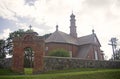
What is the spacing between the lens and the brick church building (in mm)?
40906

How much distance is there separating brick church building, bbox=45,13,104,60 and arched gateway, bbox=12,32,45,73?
15.2 metres

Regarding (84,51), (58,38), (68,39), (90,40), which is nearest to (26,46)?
(58,38)

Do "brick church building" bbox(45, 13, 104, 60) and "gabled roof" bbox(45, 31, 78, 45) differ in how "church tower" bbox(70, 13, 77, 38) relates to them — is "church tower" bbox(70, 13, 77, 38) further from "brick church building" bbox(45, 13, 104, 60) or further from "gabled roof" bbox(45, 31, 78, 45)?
"gabled roof" bbox(45, 31, 78, 45)

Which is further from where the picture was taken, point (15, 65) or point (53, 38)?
point (53, 38)

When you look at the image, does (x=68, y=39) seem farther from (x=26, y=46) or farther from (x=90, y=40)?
(x=26, y=46)

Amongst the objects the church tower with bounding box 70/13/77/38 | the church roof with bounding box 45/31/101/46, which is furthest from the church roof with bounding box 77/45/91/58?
the church tower with bounding box 70/13/77/38

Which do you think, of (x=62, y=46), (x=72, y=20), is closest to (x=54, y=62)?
(x=62, y=46)

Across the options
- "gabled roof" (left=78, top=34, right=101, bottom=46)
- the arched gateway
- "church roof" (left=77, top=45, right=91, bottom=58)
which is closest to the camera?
the arched gateway

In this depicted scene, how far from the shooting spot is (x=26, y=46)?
25.0 metres

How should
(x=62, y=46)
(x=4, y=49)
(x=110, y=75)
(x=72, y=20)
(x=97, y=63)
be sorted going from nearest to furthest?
1. (x=110, y=75)
2. (x=97, y=63)
3. (x=62, y=46)
4. (x=72, y=20)
5. (x=4, y=49)

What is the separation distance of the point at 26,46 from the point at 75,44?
68.8 ft

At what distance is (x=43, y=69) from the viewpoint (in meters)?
24.9

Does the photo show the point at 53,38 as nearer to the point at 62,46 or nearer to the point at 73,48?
the point at 62,46

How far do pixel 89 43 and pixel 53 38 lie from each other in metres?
8.54
